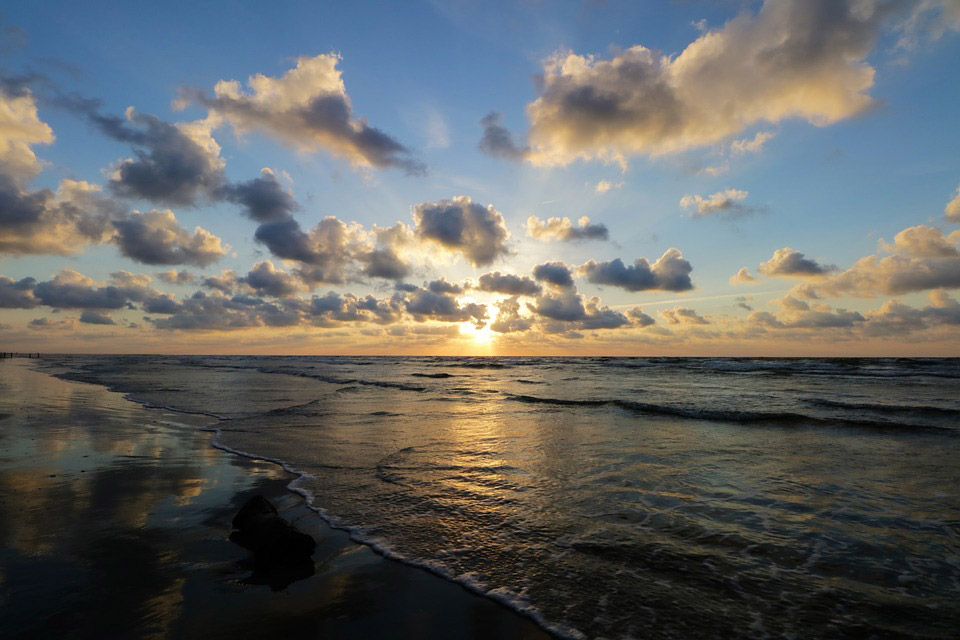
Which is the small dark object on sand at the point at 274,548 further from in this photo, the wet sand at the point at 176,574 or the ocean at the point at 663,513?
the ocean at the point at 663,513

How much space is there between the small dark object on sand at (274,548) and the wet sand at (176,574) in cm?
11

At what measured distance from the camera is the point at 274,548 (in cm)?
509

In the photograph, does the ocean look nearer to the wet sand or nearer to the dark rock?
the wet sand

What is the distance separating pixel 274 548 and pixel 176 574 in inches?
36.4

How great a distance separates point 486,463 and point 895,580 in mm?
6555

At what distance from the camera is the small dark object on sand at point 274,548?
4.77 m

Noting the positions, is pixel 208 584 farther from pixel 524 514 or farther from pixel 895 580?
pixel 895 580

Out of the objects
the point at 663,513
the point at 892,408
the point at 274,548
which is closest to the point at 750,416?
the point at 892,408

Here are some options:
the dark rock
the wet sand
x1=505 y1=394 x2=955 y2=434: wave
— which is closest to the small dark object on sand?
the dark rock

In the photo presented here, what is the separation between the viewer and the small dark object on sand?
4.77 meters

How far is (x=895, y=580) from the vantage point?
489 cm

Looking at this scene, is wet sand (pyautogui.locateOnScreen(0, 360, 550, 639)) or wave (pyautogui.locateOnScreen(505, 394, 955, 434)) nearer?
wet sand (pyautogui.locateOnScreen(0, 360, 550, 639))

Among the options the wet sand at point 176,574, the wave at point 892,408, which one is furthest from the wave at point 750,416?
the wet sand at point 176,574

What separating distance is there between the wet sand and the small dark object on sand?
4.4 inches
